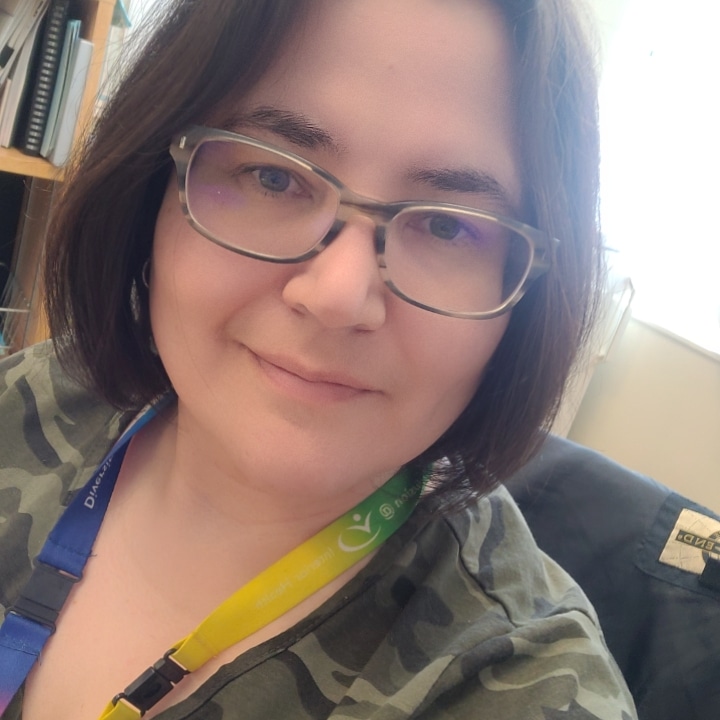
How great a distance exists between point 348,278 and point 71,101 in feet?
4.59

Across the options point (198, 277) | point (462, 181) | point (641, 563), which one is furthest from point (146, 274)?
point (641, 563)

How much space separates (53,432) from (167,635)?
36 cm

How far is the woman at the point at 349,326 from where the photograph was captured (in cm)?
65

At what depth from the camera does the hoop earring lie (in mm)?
880

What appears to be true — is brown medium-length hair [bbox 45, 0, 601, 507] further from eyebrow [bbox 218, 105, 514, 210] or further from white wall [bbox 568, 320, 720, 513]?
white wall [bbox 568, 320, 720, 513]

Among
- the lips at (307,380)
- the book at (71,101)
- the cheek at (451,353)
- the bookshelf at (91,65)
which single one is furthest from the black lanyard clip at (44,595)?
the book at (71,101)

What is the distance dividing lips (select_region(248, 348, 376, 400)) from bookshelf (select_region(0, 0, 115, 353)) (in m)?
1.10

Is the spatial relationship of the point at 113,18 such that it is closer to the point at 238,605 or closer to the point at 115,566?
the point at 115,566

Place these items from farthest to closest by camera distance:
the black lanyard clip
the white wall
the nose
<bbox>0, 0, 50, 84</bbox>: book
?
the white wall → <bbox>0, 0, 50, 84</bbox>: book → the black lanyard clip → the nose

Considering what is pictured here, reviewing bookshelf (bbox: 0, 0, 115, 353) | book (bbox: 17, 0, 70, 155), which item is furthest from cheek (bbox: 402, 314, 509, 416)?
book (bbox: 17, 0, 70, 155)

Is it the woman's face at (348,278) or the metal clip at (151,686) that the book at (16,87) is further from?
the metal clip at (151,686)

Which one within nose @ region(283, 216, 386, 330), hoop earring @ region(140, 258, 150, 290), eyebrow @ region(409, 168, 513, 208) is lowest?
hoop earring @ region(140, 258, 150, 290)

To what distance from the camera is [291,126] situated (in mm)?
648

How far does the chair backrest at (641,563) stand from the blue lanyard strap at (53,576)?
61 cm
